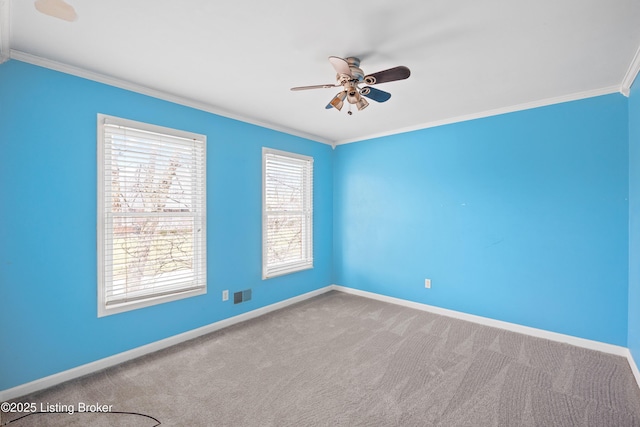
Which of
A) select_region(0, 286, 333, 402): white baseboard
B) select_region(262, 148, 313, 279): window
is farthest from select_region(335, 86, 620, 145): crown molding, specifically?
select_region(0, 286, 333, 402): white baseboard

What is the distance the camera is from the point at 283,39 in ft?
6.36

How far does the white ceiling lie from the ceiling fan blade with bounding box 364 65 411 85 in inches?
8.3

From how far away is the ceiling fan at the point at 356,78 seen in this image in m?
1.93

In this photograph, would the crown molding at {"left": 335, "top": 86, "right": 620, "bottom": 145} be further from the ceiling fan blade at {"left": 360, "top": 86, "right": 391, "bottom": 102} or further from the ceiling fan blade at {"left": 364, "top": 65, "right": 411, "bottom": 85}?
the ceiling fan blade at {"left": 364, "top": 65, "right": 411, "bottom": 85}

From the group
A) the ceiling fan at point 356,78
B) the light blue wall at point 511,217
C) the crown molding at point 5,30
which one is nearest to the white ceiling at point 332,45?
the crown molding at point 5,30

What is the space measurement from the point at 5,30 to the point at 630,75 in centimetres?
459

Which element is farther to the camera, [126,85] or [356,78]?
[126,85]

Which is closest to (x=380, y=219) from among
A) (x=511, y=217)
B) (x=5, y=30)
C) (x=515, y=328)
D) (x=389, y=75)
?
(x=511, y=217)

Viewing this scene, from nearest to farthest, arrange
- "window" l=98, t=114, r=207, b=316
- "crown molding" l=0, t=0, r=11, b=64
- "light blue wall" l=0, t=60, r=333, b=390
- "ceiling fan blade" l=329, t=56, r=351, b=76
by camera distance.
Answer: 1. "crown molding" l=0, t=0, r=11, b=64
2. "ceiling fan blade" l=329, t=56, r=351, b=76
3. "light blue wall" l=0, t=60, r=333, b=390
4. "window" l=98, t=114, r=207, b=316

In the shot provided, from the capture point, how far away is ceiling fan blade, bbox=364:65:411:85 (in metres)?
1.93

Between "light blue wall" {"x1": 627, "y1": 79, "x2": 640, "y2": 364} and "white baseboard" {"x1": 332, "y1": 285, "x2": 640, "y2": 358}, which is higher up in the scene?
"light blue wall" {"x1": 627, "y1": 79, "x2": 640, "y2": 364}

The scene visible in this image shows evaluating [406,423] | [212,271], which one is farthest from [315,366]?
[212,271]

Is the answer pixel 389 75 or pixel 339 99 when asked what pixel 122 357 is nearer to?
pixel 339 99

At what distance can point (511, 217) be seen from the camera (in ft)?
10.6
